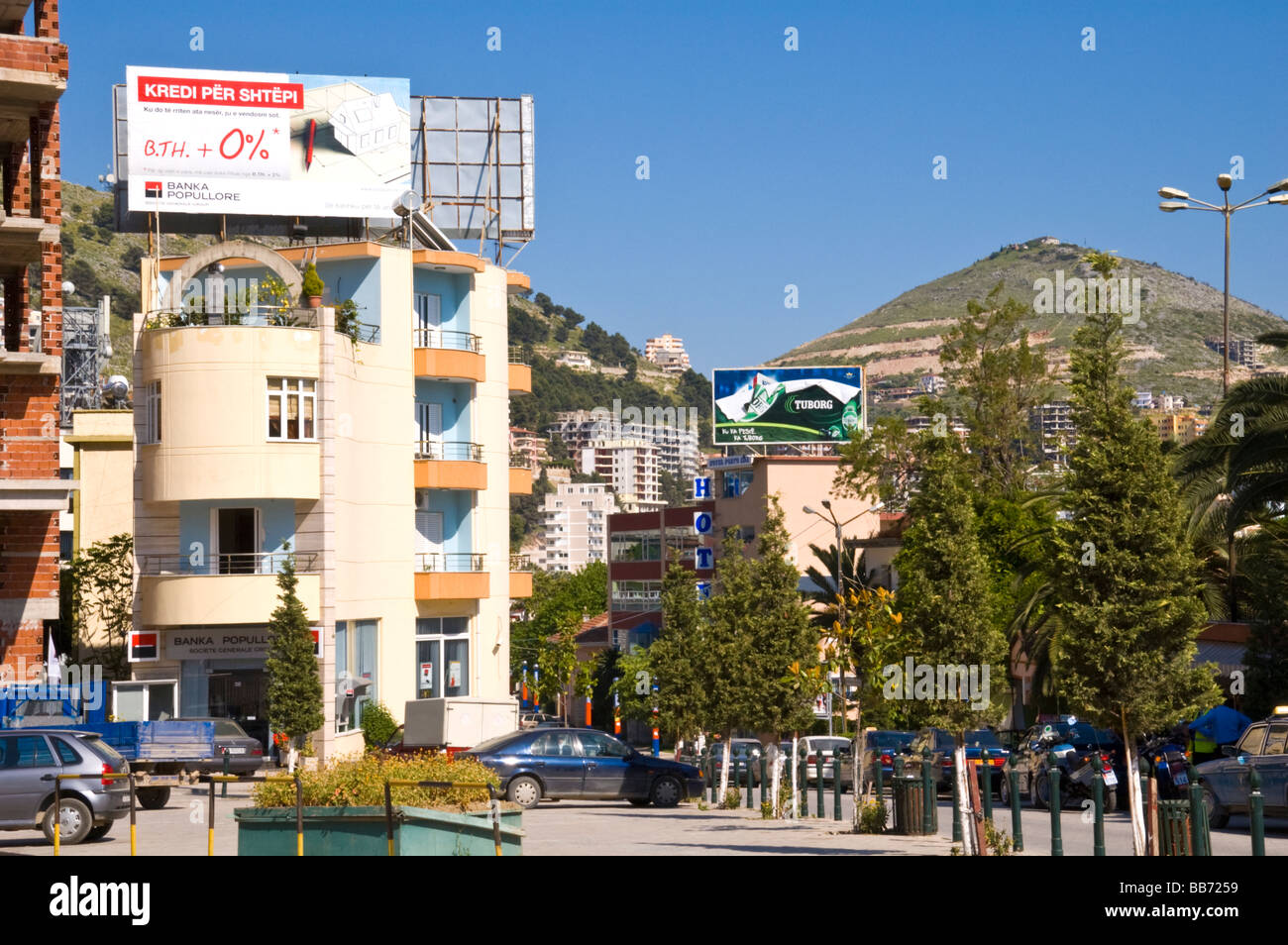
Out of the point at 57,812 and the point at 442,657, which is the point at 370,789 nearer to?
the point at 57,812

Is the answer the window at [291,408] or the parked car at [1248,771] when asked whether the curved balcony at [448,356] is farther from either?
the parked car at [1248,771]

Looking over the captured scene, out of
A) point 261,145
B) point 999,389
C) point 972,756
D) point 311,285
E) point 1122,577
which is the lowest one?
point 972,756

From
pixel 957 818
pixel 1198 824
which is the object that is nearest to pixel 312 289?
pixel 957 818

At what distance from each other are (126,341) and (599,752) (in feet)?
479

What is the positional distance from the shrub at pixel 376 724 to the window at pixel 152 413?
1009cm

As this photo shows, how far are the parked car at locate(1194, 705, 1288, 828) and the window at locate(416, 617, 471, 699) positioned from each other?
31205mm

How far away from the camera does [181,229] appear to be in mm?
55219

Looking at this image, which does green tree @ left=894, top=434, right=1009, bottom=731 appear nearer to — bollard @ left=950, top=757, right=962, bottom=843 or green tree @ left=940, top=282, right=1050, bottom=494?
bollard @ left=950, top=757, right=962, bottom=843

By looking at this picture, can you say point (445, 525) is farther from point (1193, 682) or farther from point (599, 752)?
point (1193, 682)

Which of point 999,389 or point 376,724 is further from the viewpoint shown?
point 999,389

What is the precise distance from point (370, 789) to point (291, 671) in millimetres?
26350

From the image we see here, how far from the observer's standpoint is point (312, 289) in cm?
4597

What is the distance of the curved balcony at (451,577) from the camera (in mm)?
51719
